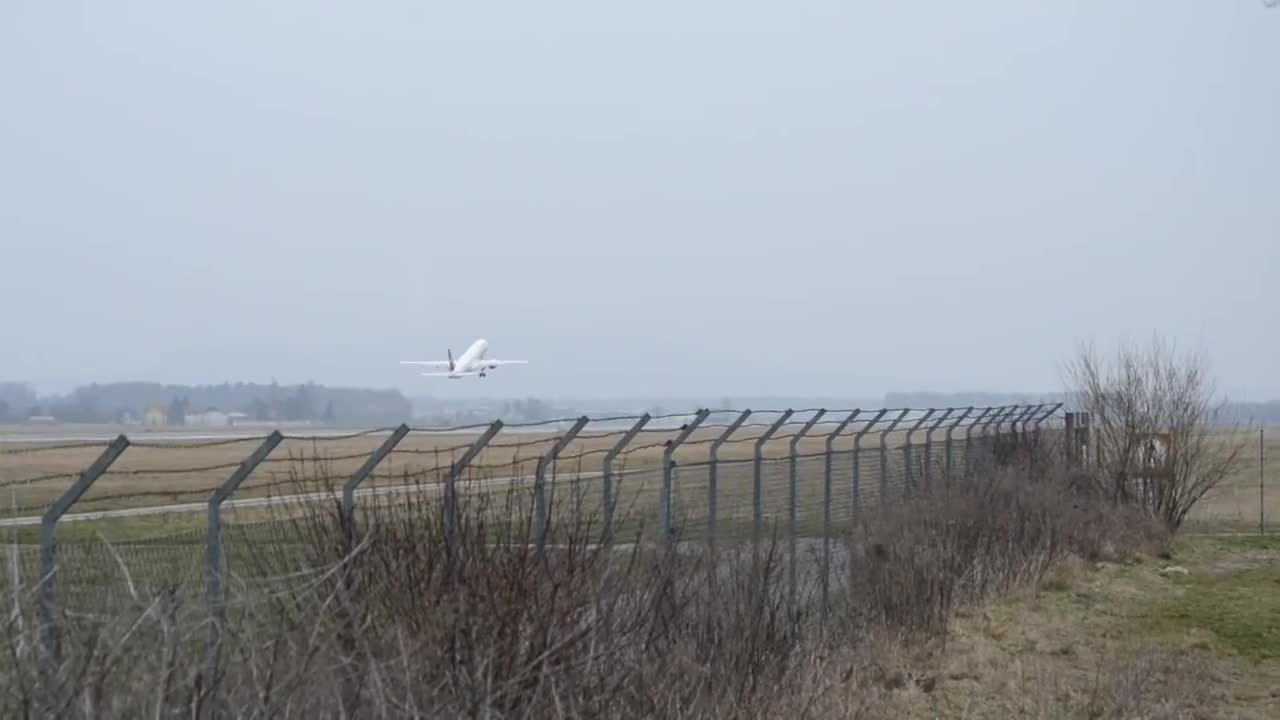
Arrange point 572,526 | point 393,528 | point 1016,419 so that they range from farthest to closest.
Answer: point 1016,419, point 572,526, point 393,528

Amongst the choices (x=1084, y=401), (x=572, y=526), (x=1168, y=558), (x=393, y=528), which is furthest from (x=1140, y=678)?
(x=1084, y=401)

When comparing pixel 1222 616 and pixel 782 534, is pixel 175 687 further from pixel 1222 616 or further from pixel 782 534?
pixel 1222 616

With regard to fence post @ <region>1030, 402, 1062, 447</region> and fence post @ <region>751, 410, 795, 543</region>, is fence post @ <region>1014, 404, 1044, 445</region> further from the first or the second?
fence post @ <region>751, 410, 795, 543</region>

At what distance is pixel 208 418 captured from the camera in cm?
11469

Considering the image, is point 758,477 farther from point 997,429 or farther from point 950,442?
point 997,429

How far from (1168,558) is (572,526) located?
18.7m

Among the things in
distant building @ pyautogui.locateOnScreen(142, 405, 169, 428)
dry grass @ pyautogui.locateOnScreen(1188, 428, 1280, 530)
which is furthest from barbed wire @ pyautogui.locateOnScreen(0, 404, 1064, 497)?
distant building @ pyautogui.locateOnScreen(142, 405, 169, 428)

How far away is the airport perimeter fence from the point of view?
240 inches

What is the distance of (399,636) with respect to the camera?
5664 mm

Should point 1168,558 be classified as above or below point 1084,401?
below

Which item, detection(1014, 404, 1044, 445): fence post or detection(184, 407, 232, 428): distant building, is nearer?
detection(1014, 404, 1044, 445): fence post

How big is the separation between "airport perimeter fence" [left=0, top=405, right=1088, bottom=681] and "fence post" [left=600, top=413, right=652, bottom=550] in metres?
0.03

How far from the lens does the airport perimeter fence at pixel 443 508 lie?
6105 mm

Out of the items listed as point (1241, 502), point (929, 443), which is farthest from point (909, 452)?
point (1241, 502)
